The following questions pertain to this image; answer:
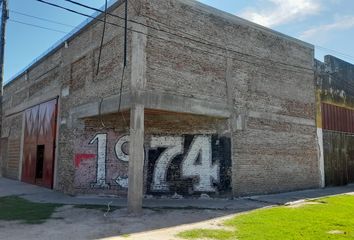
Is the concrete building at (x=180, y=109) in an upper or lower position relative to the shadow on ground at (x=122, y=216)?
upper

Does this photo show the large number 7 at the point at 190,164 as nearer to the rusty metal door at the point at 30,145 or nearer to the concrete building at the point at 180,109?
the concrete building at the point at 180,109

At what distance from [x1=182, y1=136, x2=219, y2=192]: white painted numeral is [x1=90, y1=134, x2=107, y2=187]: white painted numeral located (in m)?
3.52

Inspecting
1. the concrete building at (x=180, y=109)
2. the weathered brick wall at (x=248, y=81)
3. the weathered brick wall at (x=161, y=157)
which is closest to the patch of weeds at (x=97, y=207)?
the concrete building at (x=180, y=109)

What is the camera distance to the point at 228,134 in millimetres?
16062

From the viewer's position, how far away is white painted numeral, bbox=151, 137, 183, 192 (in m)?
15.2

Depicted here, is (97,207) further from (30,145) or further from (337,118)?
(337,118)

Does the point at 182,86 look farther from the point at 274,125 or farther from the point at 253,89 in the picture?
the point at 274,125

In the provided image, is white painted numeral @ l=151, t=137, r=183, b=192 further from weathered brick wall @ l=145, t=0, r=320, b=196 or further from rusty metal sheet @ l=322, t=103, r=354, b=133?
rusty metal sheet @ l=322, t=103, r=354, b=133

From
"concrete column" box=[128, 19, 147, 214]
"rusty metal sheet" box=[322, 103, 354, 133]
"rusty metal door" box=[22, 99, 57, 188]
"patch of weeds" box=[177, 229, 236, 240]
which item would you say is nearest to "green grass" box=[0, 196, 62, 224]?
"concrete column" box=[128, 19, 147, 214]

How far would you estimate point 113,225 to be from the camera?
34.0 ft

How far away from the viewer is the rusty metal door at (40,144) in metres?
19.4

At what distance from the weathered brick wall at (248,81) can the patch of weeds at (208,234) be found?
5945 mm

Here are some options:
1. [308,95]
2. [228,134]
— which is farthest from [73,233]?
[308,95]

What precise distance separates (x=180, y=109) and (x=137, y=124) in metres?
2.19
